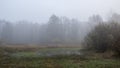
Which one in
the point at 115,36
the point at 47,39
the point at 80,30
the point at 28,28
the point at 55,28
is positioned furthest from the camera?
the point at 28,28

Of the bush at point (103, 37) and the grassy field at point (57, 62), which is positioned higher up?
the bush at point (103, 37)

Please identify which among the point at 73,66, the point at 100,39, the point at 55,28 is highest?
the point at 55,28

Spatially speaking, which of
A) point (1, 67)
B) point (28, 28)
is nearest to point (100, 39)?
point (1, 67)

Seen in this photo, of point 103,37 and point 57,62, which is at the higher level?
point 103,37

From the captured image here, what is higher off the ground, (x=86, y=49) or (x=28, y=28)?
(x=28, y=28)

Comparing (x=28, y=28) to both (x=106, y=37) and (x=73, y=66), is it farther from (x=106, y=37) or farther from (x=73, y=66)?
(x=73, y=66)

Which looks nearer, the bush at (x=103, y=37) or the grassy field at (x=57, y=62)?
the grassy field at (x=57, y=62)

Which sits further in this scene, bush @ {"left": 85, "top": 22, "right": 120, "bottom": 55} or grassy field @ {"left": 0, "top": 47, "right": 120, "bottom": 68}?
bush @ {"left": 85, "top": 22, "right": 120, "bottom": 55}

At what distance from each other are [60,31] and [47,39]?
16750mm

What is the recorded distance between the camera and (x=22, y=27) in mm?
132250

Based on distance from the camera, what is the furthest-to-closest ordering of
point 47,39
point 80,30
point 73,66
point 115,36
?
point 80,30 < point 47,39 < point 115,36 < point 73,66

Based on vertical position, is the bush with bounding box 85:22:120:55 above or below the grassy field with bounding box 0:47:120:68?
above

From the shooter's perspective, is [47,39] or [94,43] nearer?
[94,43]

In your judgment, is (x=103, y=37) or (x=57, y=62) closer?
(x=57, y=62)
